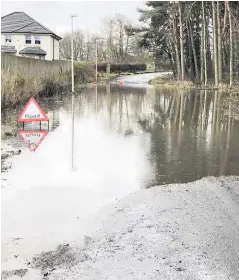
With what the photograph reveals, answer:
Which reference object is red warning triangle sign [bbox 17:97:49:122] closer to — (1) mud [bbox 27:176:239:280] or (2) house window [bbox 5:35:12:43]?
(1) mud [bbox 27:176:239:280]

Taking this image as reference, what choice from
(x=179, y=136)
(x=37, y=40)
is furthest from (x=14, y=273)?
(x=37, y=40)

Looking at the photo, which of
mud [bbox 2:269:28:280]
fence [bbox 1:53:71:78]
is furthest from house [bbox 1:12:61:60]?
mud [bbox 2:269:28:280]

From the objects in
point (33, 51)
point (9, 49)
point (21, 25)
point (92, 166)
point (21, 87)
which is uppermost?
point (21, 25)

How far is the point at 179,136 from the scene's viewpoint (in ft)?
40.9

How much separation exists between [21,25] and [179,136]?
164 ft

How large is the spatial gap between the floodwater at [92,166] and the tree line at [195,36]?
68.8ft

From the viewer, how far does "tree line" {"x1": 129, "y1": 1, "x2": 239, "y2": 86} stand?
35.5 metres

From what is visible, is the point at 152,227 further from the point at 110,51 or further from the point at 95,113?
the point at 110,51

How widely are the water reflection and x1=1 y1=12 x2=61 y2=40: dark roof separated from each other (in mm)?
39175

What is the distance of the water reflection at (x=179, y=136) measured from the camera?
8.65 metres

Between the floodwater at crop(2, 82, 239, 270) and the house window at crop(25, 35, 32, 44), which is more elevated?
the house window at crop(25, 35, 32, 44)

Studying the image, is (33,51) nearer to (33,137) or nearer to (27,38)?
(27,38)

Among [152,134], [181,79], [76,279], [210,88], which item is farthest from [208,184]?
[181,79]

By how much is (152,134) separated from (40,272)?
28.8ft
